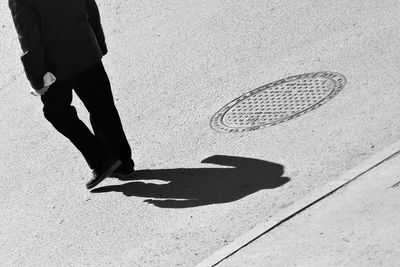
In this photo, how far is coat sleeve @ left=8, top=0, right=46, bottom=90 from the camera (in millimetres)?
8000

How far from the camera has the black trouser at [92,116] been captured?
8.45m

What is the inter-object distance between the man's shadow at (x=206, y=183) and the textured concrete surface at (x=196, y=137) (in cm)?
1

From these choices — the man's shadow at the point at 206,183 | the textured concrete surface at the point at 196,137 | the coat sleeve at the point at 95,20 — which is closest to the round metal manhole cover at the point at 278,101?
the textured concrete surface at the point at 196,137

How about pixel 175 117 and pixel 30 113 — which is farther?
pixel 30 113

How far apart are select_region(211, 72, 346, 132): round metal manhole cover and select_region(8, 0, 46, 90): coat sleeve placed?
5.54 ft

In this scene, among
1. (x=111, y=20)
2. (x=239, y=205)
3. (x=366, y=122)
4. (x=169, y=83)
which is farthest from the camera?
(x=111, y=20)

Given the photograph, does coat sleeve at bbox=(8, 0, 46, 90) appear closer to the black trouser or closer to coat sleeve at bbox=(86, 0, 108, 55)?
the black trouser

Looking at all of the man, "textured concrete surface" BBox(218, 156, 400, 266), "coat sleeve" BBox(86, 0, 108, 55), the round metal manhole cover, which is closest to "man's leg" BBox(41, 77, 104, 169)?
the man

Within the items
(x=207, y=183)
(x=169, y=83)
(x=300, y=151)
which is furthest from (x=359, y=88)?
(x=169, y=83)

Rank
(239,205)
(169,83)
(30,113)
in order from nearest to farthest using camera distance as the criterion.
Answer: (239,205)
(169,83)
(30,113)

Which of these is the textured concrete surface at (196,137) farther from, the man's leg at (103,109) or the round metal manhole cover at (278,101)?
the man's leg at (103,109)

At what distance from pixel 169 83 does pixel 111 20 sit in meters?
2.49

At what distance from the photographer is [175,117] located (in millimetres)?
9484

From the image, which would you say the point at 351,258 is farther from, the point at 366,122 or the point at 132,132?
the point at 132,132
